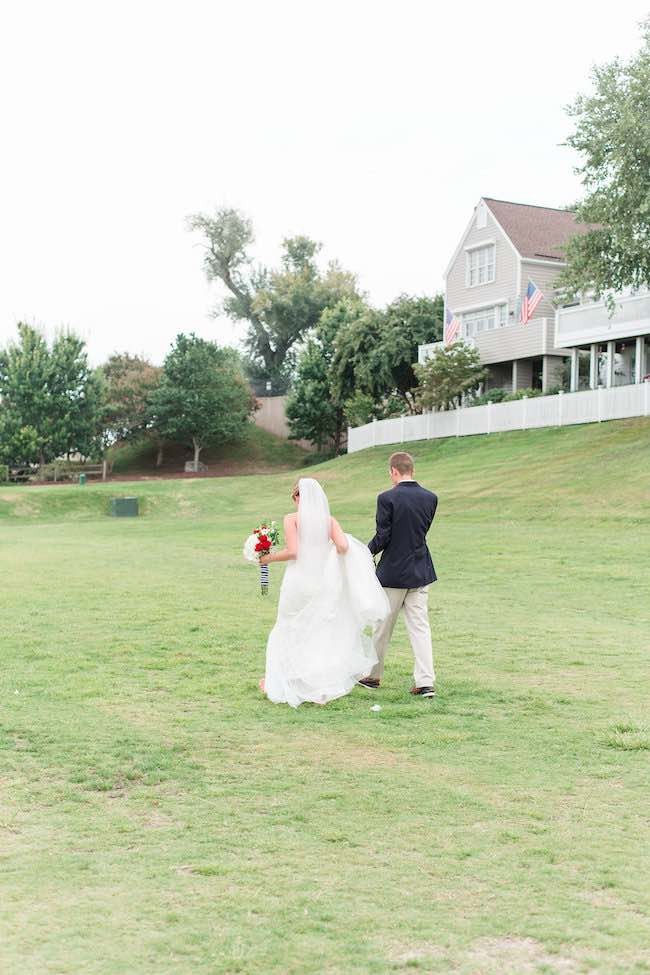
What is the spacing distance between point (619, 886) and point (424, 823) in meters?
1.28

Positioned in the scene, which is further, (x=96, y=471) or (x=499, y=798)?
(x=96, y=471)

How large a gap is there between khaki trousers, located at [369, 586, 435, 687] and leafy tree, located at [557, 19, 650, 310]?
82.0 feet

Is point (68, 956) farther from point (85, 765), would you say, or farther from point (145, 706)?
point (145, 706)

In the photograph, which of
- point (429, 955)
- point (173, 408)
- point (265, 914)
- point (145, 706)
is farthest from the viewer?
point (173, 408)

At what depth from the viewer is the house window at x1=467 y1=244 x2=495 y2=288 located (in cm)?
5275

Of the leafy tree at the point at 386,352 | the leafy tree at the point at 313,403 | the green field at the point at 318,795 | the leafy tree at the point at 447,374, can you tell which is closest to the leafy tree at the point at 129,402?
the leafy tree at the point at 313,403

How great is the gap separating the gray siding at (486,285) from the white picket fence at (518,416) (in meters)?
7.60

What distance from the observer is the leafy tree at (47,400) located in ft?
194

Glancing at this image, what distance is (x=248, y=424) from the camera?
67500 mm

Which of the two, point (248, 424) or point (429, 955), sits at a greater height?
point (248, 424)

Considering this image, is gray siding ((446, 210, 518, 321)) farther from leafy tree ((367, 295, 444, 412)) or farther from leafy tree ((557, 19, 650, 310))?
leafy tree ((557, 19, 650, 310))

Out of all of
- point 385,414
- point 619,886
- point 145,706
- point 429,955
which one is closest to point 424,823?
point 619,886

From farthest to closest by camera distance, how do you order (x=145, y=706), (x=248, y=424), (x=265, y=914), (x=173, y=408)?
(x=248, y=424), (x=173, y=408), (x=145, y=706), (x=265, y=914)

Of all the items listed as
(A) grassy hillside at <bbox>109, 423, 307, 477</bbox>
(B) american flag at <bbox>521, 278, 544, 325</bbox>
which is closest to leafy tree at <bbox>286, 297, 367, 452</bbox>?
(A) grassy hillside at <bbox>109, 423, 307, 477</bbox>
